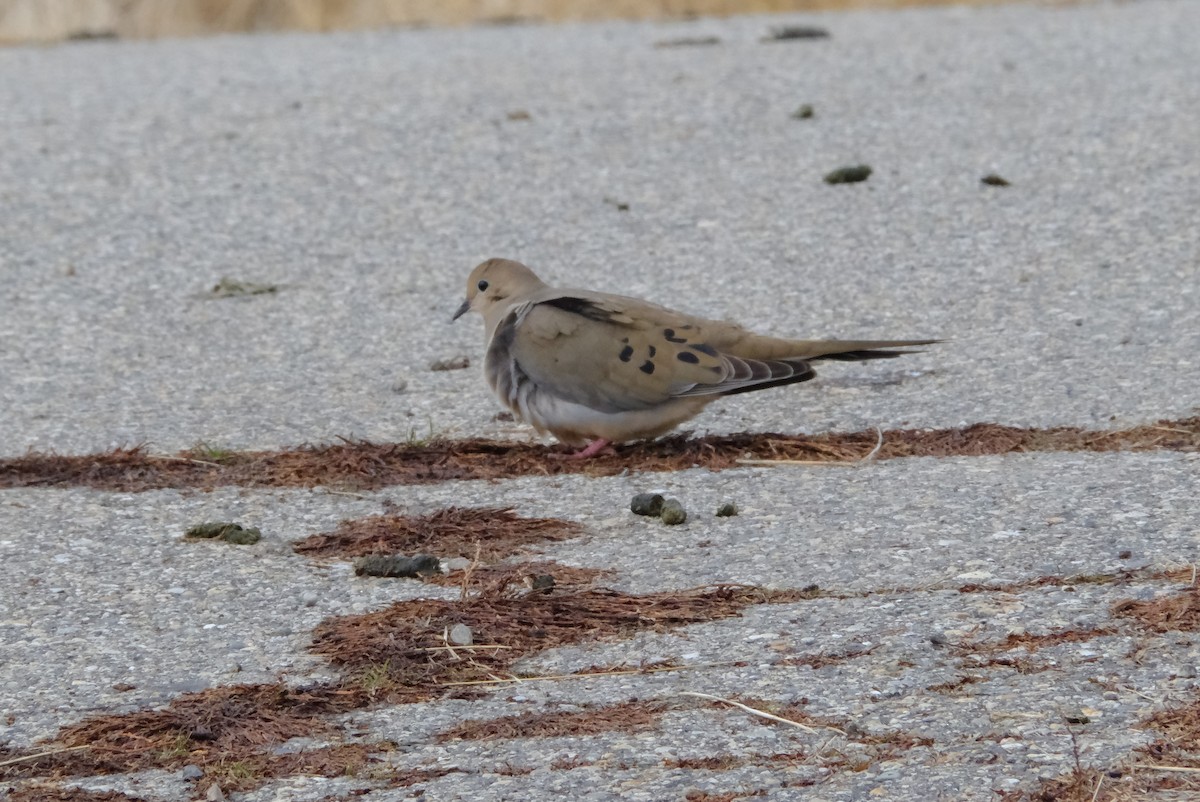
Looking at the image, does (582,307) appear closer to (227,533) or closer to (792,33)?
(227,533)

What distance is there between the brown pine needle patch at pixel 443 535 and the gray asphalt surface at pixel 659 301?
0.12 m

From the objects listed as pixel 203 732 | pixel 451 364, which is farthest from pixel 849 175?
pixel 203 732

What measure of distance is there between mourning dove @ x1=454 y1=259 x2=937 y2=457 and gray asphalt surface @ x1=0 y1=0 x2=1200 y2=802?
26 cm

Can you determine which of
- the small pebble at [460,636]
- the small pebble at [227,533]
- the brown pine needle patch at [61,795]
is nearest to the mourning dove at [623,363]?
the small pebble at [227,533]

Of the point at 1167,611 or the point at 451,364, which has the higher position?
the point at 1167,611

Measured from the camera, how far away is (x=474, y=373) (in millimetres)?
6781

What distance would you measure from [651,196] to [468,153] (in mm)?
1243

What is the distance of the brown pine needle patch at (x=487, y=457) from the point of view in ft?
17.9

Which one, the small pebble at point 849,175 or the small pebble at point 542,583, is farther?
the small pebble at point 849,175

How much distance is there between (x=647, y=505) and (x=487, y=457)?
36.2 inches

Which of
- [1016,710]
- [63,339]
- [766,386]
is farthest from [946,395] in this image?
[63,339]

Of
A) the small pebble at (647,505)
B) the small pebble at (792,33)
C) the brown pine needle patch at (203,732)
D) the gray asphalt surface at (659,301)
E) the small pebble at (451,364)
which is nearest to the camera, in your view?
the brown pine needle patch at (203,732)

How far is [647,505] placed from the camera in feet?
16.3

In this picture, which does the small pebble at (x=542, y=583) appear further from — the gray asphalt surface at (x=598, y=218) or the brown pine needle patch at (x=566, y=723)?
the gray asphalt surface at (x=598, y=218)
